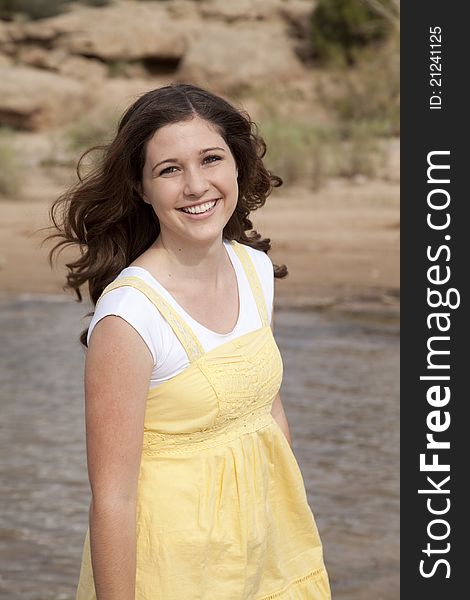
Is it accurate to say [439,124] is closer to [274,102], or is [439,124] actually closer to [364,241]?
[364,241]

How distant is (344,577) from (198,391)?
237cm

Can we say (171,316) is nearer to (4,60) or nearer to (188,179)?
(188,179)

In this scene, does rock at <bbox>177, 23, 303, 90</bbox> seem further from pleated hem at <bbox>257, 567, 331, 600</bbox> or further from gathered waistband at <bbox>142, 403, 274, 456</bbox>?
gathered waistband at <bbox>142, 403, 274, 456</bbox>

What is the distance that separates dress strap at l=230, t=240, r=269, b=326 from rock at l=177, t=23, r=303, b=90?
16.3 meters

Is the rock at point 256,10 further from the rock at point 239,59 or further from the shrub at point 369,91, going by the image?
the shrub at point 369,91

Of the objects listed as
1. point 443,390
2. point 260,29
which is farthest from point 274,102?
point 443,390

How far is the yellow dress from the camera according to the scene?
211 cm

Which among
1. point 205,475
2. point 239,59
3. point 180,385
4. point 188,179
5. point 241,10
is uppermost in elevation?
point 241,10

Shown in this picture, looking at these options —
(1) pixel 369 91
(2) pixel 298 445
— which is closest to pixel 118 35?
(1) pixel 369 91

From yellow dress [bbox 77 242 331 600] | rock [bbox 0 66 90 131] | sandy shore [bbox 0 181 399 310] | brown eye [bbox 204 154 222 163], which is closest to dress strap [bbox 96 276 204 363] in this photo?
yellow dress [bbox 77 242 331 600]

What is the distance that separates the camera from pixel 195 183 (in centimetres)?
214

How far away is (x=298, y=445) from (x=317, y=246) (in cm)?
489

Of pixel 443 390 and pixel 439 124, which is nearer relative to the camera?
pixel 443 390

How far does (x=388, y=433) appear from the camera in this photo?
5.92 m
